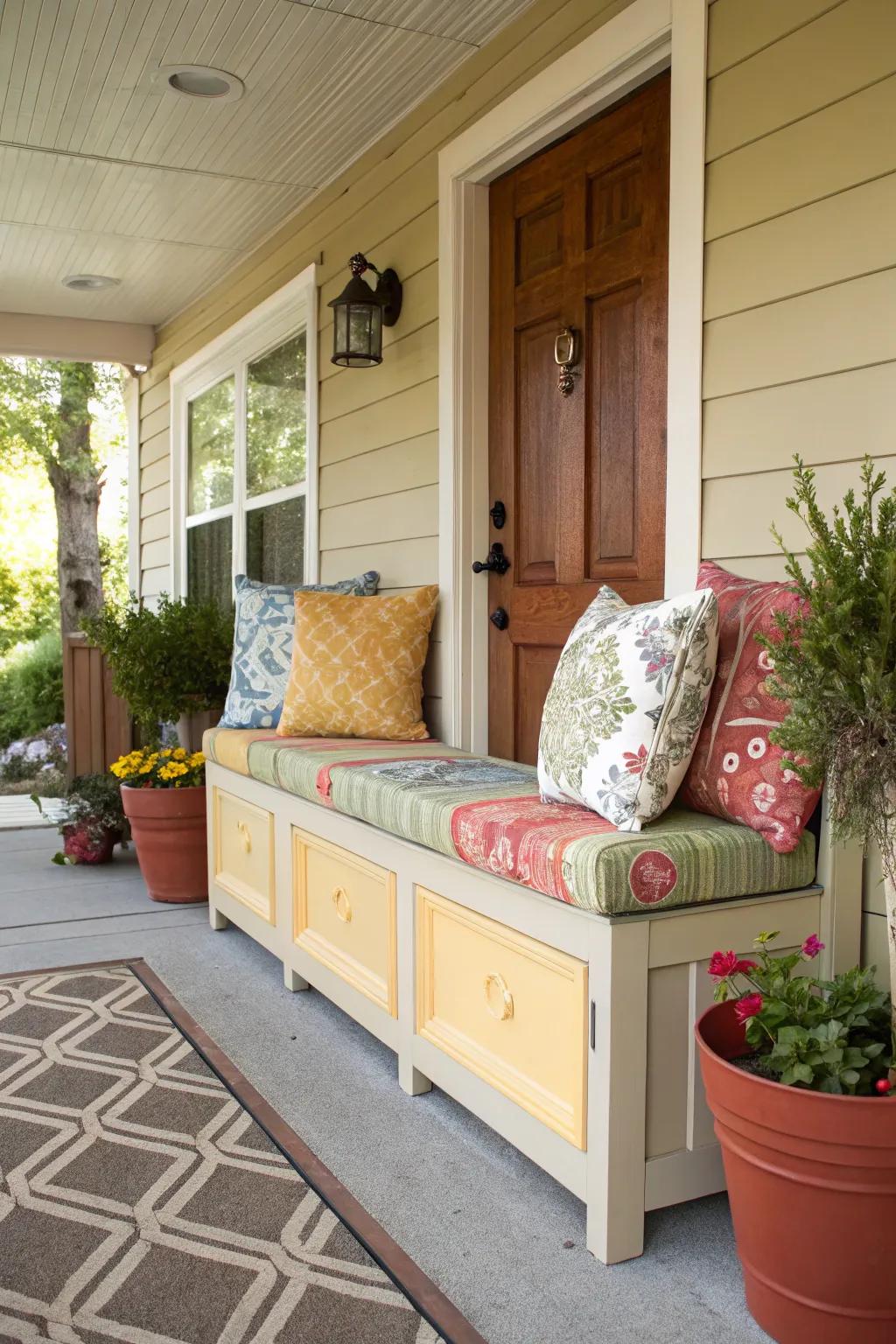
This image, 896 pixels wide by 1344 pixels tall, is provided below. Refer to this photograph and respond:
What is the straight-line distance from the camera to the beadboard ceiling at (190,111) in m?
3.01

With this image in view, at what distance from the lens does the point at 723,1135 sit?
5.20 feet

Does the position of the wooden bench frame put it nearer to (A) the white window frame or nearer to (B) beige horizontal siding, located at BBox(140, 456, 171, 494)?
(A) the white window frame

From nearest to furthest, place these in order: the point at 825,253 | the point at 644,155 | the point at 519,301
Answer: the point at 825,253 < the point at 644,155 < the point at 519,301

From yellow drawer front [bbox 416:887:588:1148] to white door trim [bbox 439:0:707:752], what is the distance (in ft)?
2.84

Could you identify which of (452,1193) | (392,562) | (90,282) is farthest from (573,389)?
(90,282)

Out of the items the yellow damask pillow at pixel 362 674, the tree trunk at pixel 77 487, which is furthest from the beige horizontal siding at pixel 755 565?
the tree trunk at pixel 77 487

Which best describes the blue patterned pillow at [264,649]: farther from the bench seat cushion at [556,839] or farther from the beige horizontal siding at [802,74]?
the beige horizontal siding at [802,74]

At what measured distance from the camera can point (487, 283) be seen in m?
3.30

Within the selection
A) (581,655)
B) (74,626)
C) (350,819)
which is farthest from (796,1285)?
(74,626)

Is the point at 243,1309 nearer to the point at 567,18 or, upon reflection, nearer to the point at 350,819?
the point at 350,819

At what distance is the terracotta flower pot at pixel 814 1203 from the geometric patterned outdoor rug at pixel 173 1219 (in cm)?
42

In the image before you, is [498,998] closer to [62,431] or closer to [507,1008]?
[507,1008]

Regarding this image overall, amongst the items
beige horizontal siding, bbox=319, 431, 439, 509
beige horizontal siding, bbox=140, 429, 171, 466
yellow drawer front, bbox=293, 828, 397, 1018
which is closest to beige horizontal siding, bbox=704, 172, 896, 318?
beige horizontal siding, bbox=319, 431, 439, 509

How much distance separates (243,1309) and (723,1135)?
727mm
